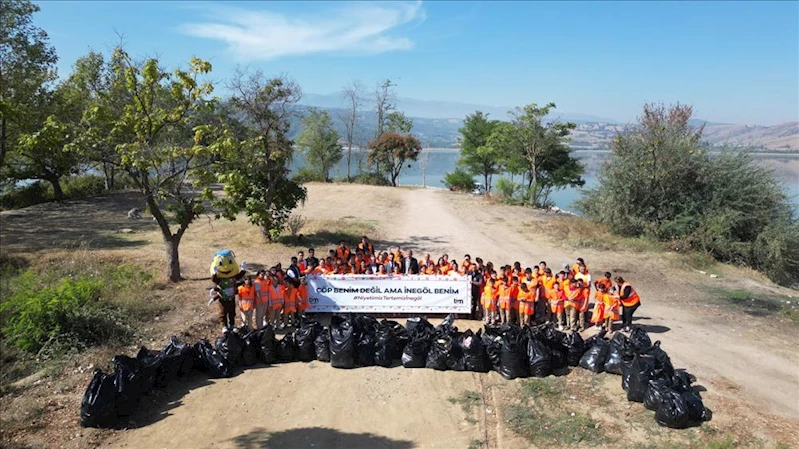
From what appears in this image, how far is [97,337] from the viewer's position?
357 inches

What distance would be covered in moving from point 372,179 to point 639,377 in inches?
1502

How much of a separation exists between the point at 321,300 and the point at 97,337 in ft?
14.2

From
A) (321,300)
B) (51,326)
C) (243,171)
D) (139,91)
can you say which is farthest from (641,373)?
(243,171)

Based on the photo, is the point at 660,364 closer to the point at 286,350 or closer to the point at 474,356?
the point at 474,356

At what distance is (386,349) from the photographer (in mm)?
8797

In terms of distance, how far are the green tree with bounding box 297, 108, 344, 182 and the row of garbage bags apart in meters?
38.8

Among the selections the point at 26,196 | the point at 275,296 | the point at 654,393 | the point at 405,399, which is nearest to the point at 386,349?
the point at 405,399

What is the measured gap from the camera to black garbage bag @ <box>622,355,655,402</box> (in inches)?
295

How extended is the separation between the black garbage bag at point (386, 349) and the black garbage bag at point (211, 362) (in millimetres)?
2510

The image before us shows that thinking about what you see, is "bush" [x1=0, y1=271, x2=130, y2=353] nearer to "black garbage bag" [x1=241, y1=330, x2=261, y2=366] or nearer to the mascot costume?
the mascot costume

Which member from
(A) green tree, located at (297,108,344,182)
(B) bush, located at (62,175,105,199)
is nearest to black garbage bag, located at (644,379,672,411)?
(B) bush, located at (62,175,105,199)

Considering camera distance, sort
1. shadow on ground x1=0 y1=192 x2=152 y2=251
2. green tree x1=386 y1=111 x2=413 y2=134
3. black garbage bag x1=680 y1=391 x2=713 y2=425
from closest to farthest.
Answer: black garbage bag x1=680 y1=391 x2=713 y2=425 < shadow on ground x1=0 y1=192 x2=152 y2=251 < green tree x1=386 y1=111 x2=413 y2=134

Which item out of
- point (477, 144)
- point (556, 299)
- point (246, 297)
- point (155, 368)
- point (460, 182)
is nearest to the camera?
point (155, 368)

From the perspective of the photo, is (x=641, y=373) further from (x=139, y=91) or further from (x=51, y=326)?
(x=139, y=91)
